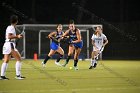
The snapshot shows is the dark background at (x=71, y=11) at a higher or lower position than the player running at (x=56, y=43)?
higher

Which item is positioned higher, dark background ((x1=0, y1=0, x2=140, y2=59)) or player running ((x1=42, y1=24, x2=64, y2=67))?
dark background ((x1=0, y1=0, x2=140, y2=59))

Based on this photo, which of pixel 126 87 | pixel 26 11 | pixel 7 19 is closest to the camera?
pixel 126 87

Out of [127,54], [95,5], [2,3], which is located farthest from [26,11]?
[127,54]

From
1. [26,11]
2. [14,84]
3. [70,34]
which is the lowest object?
[14,84]

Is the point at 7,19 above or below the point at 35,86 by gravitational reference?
above

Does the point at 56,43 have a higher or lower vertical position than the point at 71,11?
lower

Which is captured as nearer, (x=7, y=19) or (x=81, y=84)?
(x=81, y=84)

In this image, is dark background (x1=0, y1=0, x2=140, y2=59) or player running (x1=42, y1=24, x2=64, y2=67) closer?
player running (x1=42, y1=24, x2=64, y2=67)

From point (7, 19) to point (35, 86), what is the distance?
1032 inches

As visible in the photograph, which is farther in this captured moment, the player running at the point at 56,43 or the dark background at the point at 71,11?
the dark background at the point at 71,11

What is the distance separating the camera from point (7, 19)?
38281 mm

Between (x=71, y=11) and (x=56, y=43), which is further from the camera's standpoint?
(x=71, y=11)

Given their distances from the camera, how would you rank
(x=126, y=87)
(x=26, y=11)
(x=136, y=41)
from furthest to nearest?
(x=26, y=11) → (x=136, y=41) → (x=126, y=87)

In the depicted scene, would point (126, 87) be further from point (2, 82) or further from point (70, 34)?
point (70, 34)
